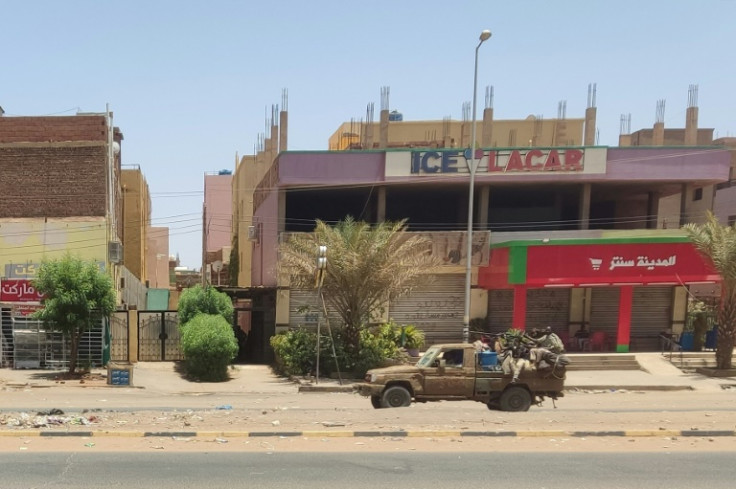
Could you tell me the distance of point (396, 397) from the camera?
1153 centimetres

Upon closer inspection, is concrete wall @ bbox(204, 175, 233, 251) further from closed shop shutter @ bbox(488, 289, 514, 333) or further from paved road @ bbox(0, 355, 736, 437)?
closed shop shutter @ bbox(488, 289, 514, 333)

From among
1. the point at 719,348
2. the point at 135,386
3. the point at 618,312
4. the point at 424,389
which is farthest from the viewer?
the point at 618,312

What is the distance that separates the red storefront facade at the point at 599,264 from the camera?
63.5ft

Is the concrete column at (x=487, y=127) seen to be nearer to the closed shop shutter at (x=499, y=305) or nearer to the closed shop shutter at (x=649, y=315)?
the closed shop shutter at (x=499, y=305)

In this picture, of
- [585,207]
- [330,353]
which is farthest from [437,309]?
[585,207]

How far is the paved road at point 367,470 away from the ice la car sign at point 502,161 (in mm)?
14985

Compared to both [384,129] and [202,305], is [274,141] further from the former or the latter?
[202,305]

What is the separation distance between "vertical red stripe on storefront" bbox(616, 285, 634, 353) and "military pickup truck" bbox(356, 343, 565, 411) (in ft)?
33.3

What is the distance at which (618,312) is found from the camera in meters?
20.9

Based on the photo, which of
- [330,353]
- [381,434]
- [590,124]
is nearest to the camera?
[381,434]

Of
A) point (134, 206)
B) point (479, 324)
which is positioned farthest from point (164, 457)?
point (134, 206)

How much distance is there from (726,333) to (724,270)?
226cm

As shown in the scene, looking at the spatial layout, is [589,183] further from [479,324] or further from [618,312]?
[479,324]

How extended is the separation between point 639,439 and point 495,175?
1421cm
